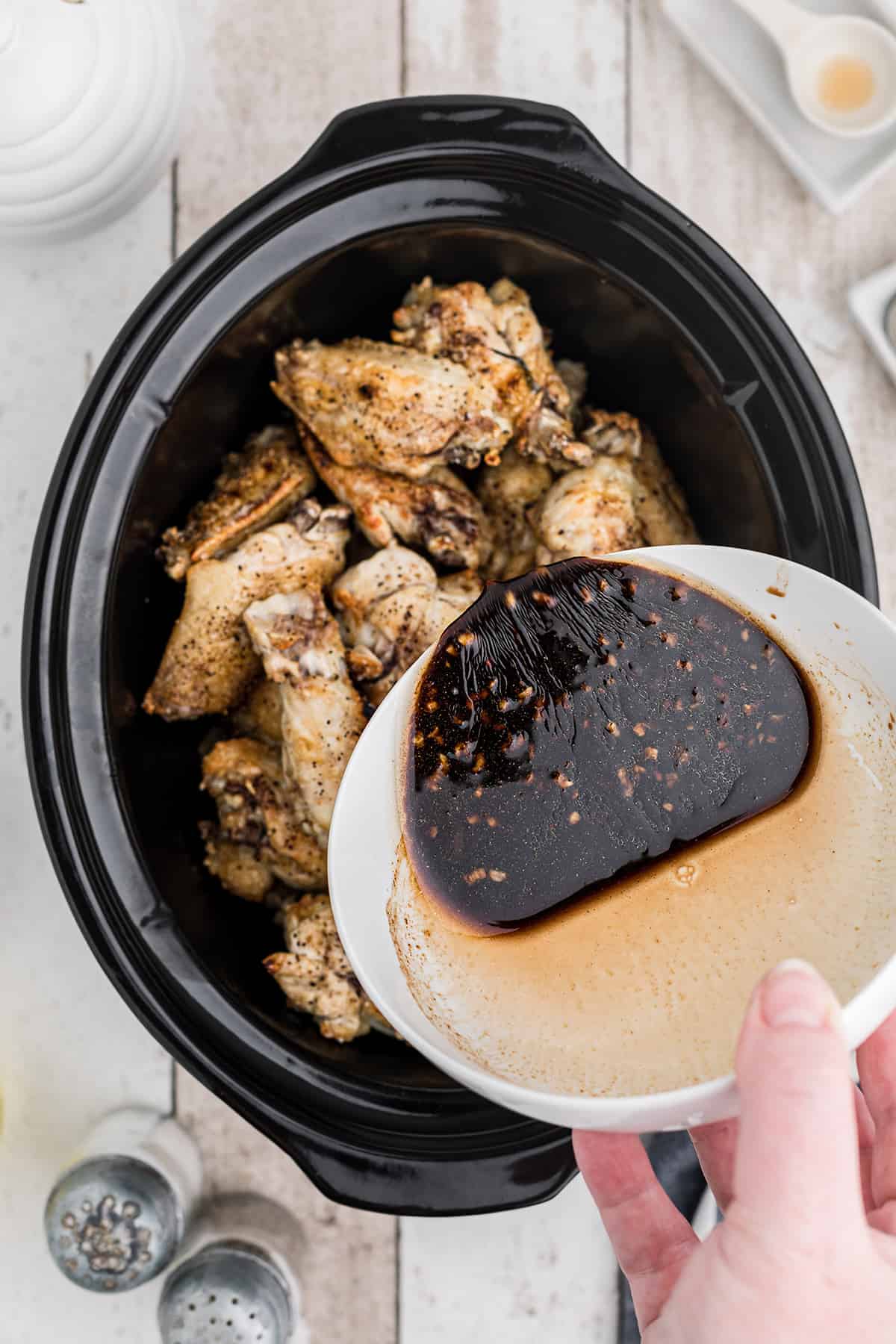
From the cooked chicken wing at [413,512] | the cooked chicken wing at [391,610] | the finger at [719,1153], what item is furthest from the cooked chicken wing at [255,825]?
the finger at [719,1153]

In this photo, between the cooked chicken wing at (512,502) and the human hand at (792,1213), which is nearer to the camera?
the human hand at (792,1213)

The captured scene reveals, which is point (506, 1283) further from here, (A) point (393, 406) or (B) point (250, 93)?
(B) point (250, 93)

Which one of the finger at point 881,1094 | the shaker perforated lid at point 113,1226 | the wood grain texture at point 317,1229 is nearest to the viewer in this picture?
the finger at point 881,1094

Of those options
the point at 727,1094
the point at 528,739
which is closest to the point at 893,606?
the point at 528,739

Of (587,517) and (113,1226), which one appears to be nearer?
(587,517)

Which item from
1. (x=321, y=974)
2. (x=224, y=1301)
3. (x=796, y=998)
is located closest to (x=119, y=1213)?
(x=224, y=1301)

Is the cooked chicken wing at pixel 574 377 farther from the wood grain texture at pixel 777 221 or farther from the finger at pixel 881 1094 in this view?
the finger at pixel 881 1094
